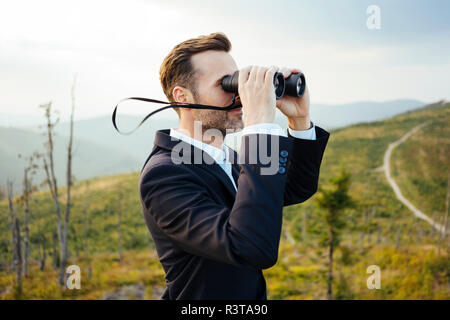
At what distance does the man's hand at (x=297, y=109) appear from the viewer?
4.39ft

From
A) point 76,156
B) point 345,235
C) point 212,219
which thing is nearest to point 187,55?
point 212,219

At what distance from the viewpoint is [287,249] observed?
16.2 metres

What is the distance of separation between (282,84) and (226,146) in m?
0.46

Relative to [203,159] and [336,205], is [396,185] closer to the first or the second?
[336,205]

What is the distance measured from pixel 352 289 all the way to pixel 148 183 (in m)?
11.5

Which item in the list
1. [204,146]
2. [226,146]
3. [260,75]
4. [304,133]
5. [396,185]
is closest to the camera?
[260,75]

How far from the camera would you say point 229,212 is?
97 centimetres

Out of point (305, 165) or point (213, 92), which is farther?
point (305, 165)

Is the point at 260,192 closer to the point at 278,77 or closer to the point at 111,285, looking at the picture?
the point at 278,77

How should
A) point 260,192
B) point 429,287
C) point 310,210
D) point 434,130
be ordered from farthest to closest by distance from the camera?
point 434,130, point 310,210, point 429,287, point 260,192

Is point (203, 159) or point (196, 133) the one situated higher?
point (196, 133)

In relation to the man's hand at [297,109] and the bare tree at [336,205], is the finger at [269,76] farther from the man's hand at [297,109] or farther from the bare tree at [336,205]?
the bare tree at [336,205]
